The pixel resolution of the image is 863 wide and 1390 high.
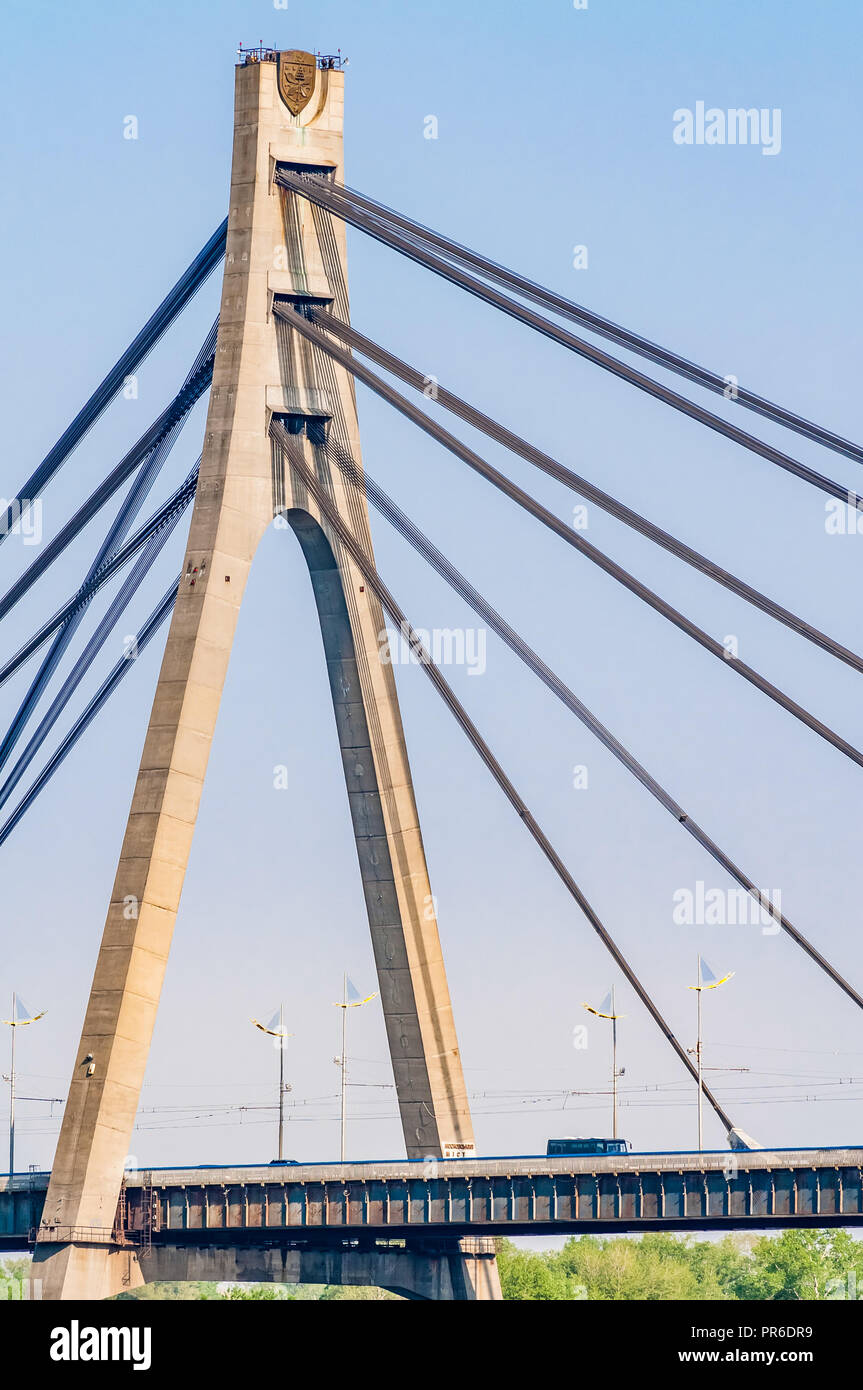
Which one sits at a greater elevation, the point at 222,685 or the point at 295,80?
the point at 295,80

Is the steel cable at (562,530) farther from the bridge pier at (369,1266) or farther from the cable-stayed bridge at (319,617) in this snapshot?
the bridge pier at (369,1266)

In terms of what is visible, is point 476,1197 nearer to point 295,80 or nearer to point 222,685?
point 222,685

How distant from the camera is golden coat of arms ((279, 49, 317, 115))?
96.4 meters

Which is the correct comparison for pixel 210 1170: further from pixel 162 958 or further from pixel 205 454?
pixel 205 454

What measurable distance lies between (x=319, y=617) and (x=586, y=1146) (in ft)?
85.5

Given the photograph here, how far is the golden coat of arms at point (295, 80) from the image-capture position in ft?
316

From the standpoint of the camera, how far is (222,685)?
306ft

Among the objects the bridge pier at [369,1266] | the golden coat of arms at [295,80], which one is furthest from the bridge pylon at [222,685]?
the bridge pier at [369,1266]

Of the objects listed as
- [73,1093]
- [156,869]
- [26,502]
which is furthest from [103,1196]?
[26,502]

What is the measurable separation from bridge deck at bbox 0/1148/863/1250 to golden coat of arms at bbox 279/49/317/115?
127 ft

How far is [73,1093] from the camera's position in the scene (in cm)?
9112

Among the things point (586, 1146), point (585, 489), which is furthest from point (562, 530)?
point (586, 1146)

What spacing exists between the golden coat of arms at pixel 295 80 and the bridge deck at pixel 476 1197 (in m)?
38.8
